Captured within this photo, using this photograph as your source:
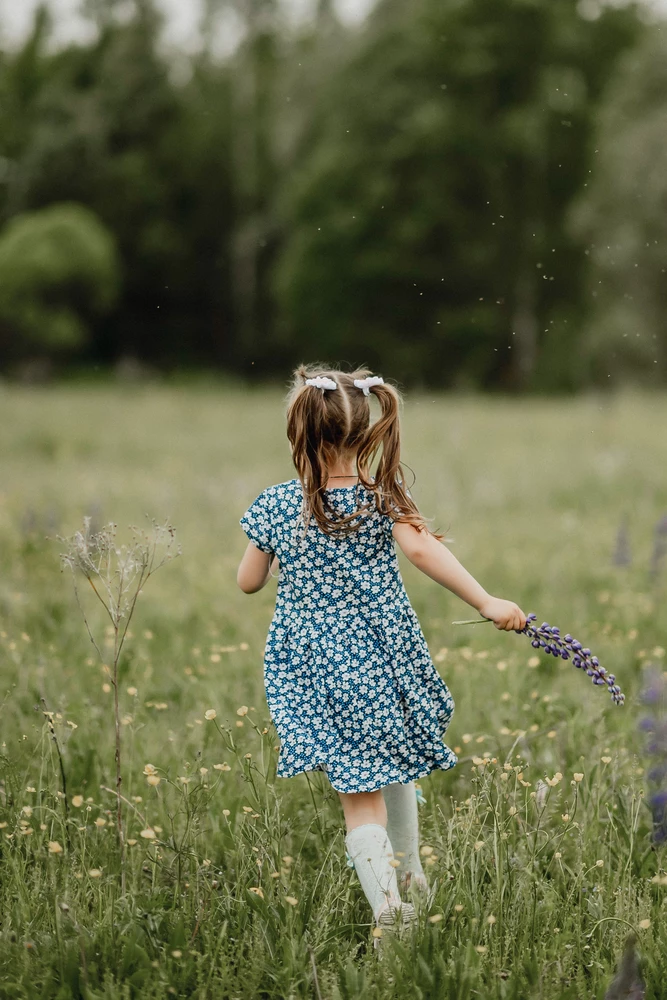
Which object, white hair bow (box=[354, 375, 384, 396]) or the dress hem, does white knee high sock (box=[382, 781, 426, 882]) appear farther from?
white hair bow (box=[354, 375, 384, 396])

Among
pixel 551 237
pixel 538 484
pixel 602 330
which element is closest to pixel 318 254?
pixel 551 237

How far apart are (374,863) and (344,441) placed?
1111 millimetres

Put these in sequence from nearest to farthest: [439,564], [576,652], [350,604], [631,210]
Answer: [576,652] < [439,564] < [350,604] < [631,210]

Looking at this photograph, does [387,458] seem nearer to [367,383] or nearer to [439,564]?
[367,383]

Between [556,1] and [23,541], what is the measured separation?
27220mm

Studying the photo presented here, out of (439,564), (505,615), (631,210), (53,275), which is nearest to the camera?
(505,615)

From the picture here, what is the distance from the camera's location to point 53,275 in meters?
28.0

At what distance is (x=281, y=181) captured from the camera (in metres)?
33.6

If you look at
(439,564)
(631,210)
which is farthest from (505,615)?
(631,210)

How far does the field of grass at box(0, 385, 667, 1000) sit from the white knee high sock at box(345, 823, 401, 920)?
0.30ft

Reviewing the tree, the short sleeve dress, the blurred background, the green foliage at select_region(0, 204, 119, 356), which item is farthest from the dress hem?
the green foliage at select_region(0, 204, 119, 356)

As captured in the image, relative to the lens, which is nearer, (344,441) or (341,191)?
(344,441)

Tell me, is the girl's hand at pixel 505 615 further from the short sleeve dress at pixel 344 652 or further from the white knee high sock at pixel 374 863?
the white knee high sock at pixel 374 863

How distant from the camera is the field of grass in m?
2.31
